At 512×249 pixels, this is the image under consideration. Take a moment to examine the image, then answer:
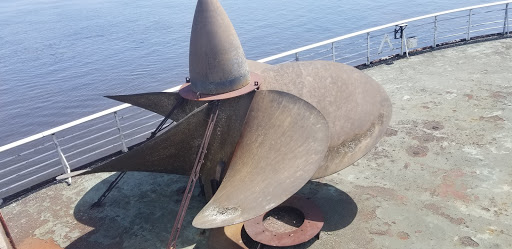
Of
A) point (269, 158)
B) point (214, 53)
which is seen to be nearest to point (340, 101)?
point (269, 158)

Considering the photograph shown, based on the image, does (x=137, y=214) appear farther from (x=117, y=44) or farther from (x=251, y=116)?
(x=117, y=44)

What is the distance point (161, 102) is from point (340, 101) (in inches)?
135

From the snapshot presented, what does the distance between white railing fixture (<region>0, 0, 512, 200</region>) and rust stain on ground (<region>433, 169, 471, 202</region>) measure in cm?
569

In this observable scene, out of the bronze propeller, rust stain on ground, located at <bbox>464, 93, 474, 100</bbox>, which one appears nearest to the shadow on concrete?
the bronze propeller

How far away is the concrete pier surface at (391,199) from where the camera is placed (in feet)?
22.5

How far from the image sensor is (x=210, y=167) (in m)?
7.30

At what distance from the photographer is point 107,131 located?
10945 mm

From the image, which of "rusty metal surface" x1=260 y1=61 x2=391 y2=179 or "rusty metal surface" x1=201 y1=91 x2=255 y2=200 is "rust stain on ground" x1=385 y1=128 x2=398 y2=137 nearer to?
A: "rusty metal surface" x1=260 y1=61 x2=391 y2=179

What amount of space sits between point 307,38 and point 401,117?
24.4 m

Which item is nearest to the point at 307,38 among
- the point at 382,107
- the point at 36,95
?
the point at 36,95

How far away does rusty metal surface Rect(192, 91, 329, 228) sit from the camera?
5.31m

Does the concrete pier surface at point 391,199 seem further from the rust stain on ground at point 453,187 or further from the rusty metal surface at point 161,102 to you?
the rusty metal surface at point 161,102

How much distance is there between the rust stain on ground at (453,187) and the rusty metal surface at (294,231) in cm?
249

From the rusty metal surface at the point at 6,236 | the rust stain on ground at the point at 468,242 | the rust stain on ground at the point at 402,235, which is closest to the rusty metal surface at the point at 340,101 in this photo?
the rust stain on ground at the point at 402,235
